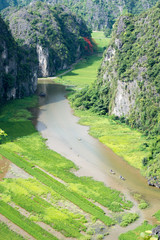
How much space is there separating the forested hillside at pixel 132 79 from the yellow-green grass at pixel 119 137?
2014 mm

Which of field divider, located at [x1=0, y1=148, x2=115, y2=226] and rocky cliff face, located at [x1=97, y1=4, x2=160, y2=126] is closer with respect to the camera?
field divider, located at [x1=0, y1=148, x2=115, y2=226]

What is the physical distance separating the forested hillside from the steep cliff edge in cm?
3823

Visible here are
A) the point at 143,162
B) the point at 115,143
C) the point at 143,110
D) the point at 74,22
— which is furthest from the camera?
the point at 74,22

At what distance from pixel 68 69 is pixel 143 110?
8566 centimetres

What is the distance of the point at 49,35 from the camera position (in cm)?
15338

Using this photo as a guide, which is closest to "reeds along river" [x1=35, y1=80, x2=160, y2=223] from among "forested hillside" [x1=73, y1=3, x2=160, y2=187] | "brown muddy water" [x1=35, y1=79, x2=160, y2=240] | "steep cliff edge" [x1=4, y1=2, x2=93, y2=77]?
"brown muddy water" [x1=35, y1=79, x2=160, y2=240]

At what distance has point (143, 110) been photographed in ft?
262

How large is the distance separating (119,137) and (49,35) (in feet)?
300

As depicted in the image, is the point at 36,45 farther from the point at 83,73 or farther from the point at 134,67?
the point at 134,67

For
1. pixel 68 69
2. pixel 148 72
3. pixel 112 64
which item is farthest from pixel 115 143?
pixel 68 69

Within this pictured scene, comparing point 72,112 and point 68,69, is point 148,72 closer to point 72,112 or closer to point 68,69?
point 72,112

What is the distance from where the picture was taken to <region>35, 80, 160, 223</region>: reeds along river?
180 ft

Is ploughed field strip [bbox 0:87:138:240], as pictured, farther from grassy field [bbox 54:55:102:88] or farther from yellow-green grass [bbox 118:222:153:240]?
grassy field [bbox 54:55:102:88]

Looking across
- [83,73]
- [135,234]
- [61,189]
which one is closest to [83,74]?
[83,73]
